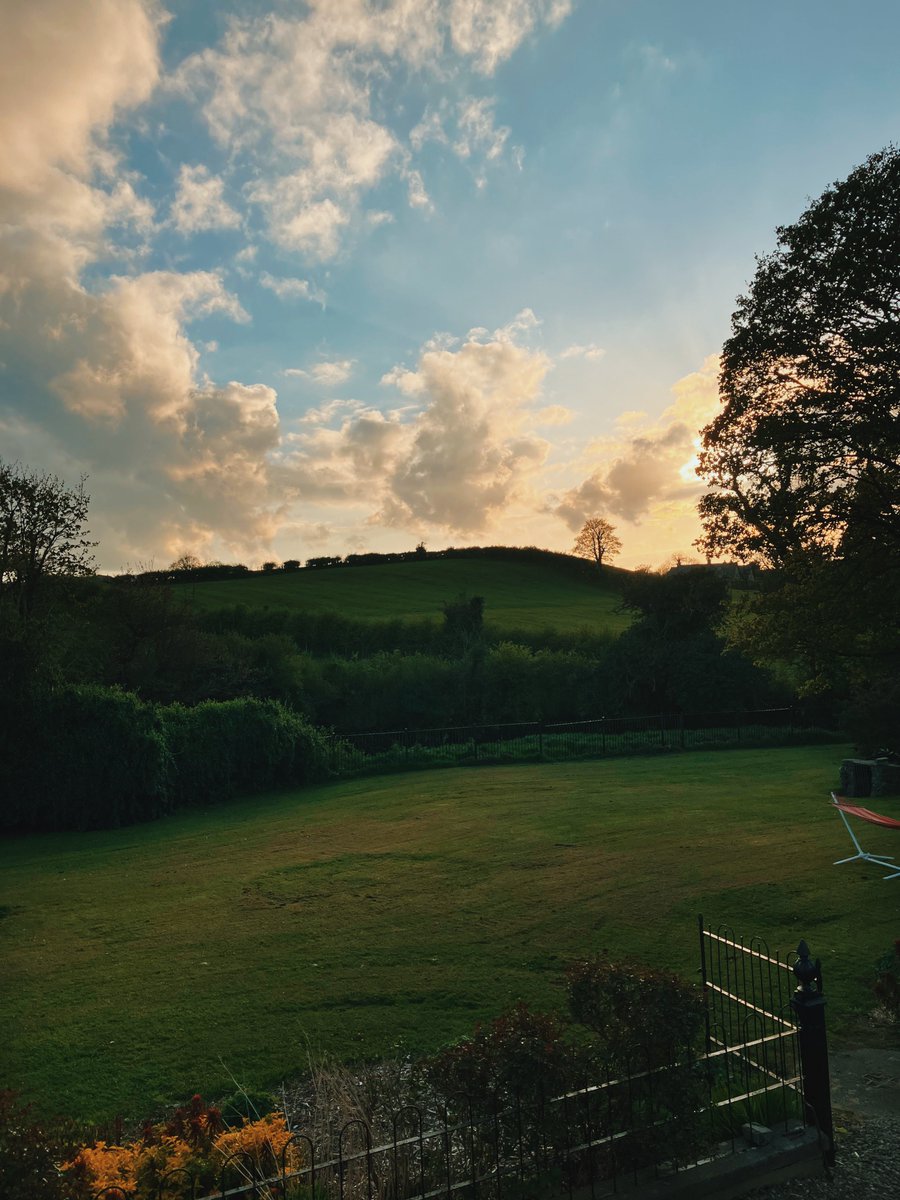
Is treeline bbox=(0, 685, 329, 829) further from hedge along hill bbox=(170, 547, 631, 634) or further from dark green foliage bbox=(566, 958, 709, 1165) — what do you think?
hedge along hill bbox=(170, 547, 631, 634)

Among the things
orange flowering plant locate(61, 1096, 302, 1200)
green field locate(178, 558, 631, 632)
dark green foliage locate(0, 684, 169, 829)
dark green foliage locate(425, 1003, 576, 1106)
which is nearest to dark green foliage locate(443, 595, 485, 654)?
green field locate(178, 558, 631, 632)

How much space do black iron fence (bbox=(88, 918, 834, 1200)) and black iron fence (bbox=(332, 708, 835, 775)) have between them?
24750 millimetres

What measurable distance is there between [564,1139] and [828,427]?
1338cm

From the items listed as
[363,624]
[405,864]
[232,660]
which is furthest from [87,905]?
[363,624]

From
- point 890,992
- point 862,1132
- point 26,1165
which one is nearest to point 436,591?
point 890,992

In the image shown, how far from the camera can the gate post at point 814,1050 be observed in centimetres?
571

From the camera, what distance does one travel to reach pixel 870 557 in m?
15.5

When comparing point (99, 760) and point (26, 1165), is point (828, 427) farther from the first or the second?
point (99, 760)

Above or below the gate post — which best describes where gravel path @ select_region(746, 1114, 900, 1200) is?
below

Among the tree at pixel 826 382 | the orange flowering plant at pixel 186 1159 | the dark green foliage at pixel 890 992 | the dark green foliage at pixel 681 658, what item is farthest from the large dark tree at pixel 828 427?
the dark green foliage at pixel 681 658

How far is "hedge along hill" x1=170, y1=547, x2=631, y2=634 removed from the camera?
58.8 metres

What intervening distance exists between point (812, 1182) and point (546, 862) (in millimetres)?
9579

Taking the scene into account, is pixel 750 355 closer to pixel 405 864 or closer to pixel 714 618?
pixel 405 864

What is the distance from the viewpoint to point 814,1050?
18.8ft
